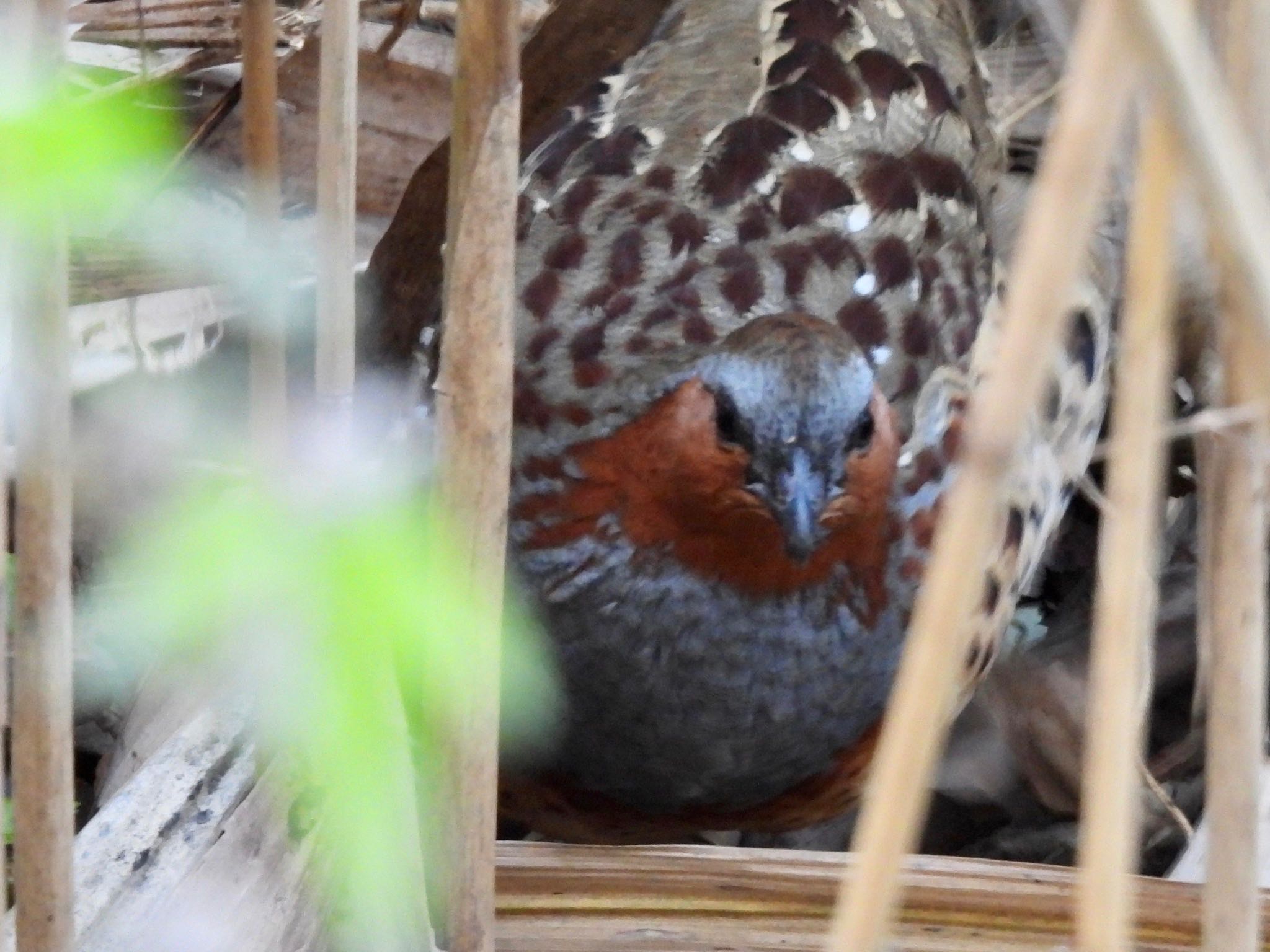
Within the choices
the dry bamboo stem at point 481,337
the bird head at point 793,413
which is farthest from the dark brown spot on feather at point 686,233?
the dry bamboo stem at point 481,337

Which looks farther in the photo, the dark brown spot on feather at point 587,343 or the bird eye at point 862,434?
the dark brown spot on feather at point 587,343

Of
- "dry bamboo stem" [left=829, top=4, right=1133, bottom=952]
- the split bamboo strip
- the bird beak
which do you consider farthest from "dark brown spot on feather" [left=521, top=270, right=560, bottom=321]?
"dry bamboo stem" [left=829, top=4, right=1133, bottom=952]

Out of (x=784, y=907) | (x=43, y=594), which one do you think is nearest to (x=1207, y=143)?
(x=43, y=594)

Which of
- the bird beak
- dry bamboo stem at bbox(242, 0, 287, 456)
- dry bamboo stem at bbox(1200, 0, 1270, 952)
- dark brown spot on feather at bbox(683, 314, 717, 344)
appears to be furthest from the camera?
dark brown spot on feather at bbox(683, 314, 717, 344)

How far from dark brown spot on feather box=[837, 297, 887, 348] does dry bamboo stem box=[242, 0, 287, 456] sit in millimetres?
703

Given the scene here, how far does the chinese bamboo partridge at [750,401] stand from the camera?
5.33 feet

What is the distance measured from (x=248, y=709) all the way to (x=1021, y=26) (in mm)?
1501

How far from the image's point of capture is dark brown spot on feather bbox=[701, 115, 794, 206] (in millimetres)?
1940

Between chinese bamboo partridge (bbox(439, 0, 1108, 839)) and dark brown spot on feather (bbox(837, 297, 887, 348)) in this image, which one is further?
dark brown spot on feather (bbox(837, 297, 887, 348))

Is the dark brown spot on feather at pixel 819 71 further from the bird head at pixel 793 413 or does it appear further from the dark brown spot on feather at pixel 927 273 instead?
the bird head at pixel 793 413

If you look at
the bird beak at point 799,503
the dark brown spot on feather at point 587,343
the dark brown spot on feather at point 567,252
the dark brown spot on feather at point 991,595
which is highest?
the dark brown spot on feather at point 567,252

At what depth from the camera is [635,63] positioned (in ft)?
7.14

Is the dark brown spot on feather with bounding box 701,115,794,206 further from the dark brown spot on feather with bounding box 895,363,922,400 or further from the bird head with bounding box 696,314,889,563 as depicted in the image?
the bird head with bounding box 696,314,889,563

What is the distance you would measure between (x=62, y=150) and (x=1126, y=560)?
0.48m
